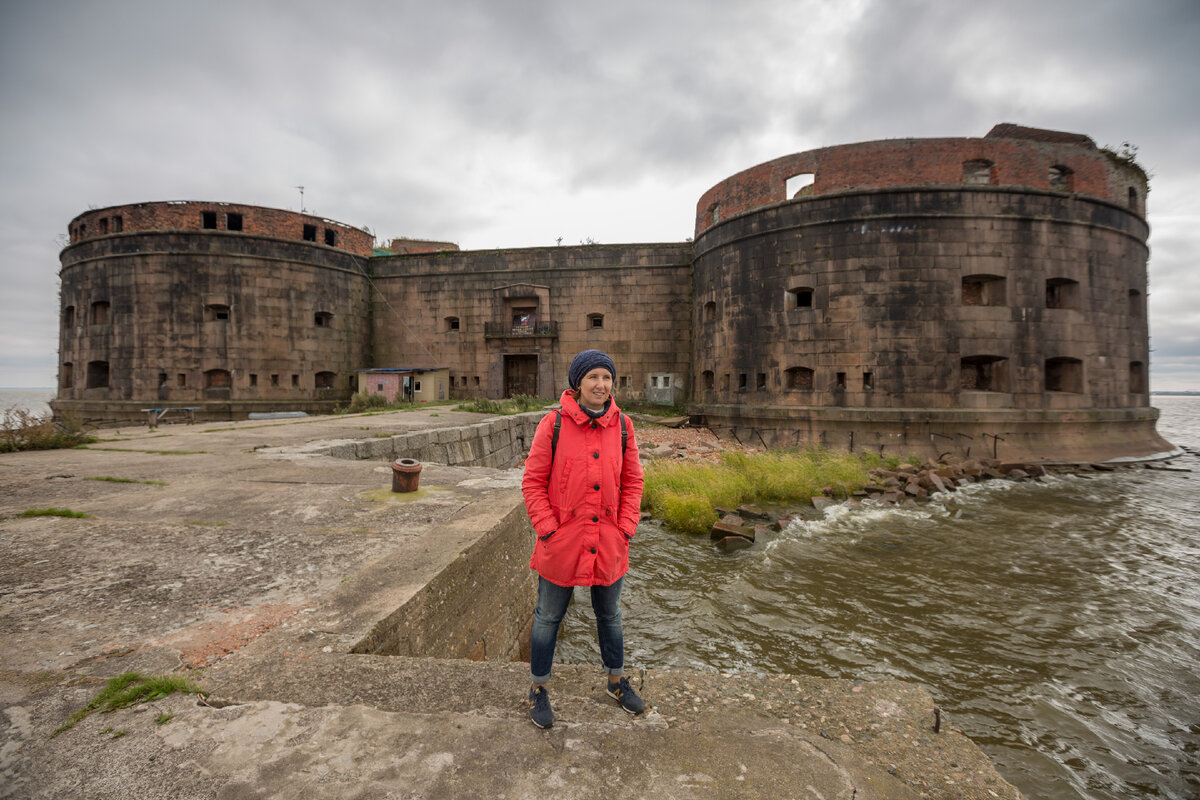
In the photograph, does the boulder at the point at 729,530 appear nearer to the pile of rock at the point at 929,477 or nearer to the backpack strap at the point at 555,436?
the pile of rock at the point at 929,477

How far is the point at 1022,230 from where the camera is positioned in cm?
1301

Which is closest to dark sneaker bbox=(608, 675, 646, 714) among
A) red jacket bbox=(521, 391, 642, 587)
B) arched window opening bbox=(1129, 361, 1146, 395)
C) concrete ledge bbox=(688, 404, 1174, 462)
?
red jacket bbox=(521, 391, 642, 587)

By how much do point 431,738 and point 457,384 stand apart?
1923 cm

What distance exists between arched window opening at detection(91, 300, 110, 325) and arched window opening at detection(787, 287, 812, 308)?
23.0m

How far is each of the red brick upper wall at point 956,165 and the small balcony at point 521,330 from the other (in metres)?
8.97

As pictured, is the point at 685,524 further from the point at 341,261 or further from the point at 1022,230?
the point at 341,261

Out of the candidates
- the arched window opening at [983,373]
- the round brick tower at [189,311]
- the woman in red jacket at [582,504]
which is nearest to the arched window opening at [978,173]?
the arched window opening at [983,373]

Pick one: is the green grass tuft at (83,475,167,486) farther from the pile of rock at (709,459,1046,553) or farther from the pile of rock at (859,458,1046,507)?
the pile of rock at (859,458,1046,507)

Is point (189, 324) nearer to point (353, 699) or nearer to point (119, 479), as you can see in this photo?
point (119, 479)

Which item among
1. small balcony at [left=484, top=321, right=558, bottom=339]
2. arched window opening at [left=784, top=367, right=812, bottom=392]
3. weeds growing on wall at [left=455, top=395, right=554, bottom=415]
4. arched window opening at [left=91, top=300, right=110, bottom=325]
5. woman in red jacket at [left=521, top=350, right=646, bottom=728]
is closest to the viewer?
woman in red jacket at [left=521, top=350, right=646, bottom=728]

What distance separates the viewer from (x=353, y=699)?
1.79 metres

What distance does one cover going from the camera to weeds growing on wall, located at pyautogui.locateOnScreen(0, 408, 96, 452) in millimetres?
Result: 6844

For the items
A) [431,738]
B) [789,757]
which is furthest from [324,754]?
[789,757]

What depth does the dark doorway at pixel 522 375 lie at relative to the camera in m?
20.1
